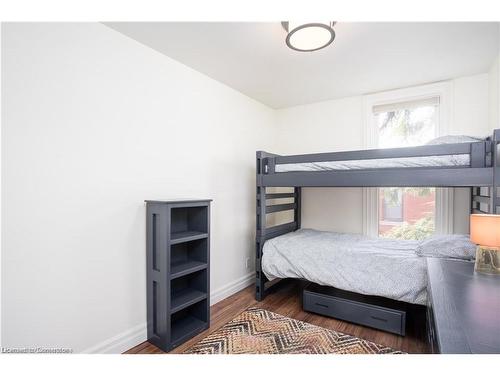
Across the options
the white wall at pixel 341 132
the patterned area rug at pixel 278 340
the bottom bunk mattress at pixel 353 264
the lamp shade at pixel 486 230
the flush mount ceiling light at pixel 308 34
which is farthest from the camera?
the white wall at pixel 341 132

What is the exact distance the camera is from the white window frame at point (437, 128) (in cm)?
261

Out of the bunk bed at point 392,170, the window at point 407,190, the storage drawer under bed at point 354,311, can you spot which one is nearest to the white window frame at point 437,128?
the window at point 407,190

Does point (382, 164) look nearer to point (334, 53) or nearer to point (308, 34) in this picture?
point (334, 53)

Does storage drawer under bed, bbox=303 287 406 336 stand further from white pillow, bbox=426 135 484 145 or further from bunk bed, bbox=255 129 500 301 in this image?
white pillow, bbox=426 135 484 145

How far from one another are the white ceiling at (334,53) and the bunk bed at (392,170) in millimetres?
767

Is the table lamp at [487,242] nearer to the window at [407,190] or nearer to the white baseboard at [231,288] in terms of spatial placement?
the window at [407,190]

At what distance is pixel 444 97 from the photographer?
2621 mm

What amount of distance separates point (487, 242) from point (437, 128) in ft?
5.73

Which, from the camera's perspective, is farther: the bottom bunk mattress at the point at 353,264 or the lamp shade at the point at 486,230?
the bottom bunk mattress at the point at 353,264

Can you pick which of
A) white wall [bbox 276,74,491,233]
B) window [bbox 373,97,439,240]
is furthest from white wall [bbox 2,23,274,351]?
window [bbox 373,97,439,240]

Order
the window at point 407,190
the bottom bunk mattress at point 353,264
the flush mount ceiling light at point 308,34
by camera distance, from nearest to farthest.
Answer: the flush mount ceiling light at point 308,34, the bottom bunk mattress at point 353,264, the window at point 407,190

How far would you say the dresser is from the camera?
0.74 meters

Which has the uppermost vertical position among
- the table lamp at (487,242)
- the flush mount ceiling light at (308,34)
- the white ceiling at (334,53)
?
the white ceiling at (334,53)
